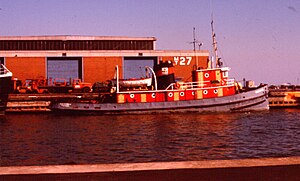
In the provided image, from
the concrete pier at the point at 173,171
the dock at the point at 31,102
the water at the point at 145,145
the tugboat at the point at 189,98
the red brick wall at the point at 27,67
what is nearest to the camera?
the concrete pier at the point at 173,171

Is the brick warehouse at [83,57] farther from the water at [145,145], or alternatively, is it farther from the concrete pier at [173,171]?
the concrete pier at [173,171]

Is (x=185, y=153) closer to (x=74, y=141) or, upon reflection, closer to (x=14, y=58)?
(x=74, y=141)

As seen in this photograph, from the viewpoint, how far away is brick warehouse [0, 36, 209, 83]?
6331 centimetres

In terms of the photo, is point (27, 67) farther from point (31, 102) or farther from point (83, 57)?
point (31, 102)

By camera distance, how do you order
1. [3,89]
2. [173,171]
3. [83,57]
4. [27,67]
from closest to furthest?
[173,171]
[3,89]
[27,67]
[83,57]

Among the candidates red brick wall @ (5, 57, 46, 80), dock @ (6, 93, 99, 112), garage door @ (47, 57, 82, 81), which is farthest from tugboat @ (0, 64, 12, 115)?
garage door @ (47, 57, 82, 81)

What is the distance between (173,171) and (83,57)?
59.3m

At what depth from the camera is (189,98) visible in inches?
1640

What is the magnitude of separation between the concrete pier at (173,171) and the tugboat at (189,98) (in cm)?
3315

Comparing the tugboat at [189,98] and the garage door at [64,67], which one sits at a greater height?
the garage door at [64,67]

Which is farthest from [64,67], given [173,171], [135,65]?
[173,171]

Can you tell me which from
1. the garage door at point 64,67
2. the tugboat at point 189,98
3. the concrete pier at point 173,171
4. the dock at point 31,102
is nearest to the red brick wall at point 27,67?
the garage door at point 64,67

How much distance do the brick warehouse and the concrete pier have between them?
187ft

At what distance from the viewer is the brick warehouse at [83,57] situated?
6331cm
